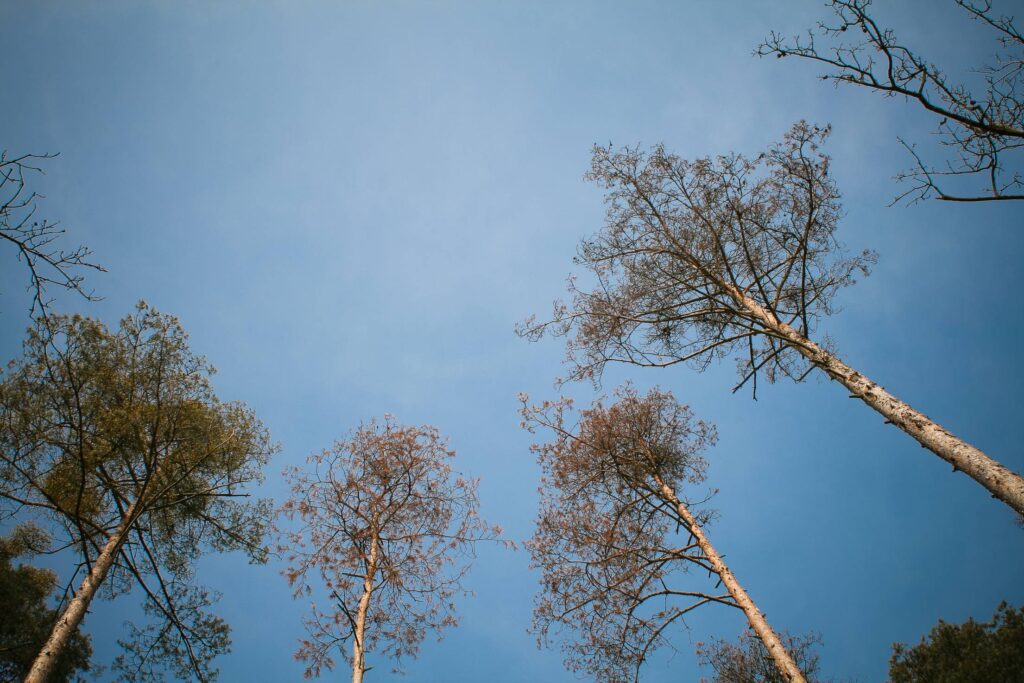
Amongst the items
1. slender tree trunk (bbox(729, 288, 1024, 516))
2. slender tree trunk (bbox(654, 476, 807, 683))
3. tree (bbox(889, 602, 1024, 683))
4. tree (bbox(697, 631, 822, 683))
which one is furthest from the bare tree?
tree (bbox(697, 631, 822, 683))

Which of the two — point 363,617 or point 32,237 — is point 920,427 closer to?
point 363,617

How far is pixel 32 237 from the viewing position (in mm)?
3199

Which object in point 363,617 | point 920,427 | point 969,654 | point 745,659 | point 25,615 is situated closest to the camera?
point 920,427

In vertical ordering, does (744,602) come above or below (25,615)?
below

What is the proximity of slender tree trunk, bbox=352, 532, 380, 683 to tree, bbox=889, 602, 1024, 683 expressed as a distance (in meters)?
11.9

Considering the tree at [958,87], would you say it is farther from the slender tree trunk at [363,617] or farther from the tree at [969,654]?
the tree at [969,654]

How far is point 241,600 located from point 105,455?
140 meters

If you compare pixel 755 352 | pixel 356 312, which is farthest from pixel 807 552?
pixel 755 352

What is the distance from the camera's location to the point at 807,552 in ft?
543

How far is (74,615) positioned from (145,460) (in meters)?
2.22

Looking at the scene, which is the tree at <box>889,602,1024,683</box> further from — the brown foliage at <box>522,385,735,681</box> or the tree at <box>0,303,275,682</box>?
the tree at <box>0,303,275,682</box>

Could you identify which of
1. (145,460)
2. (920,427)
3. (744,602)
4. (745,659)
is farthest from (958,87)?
(745,659)

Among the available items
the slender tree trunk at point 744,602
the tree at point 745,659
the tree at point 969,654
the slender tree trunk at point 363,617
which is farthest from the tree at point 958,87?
the tree at point 745,659

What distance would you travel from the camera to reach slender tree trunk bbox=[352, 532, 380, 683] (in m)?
6.11
